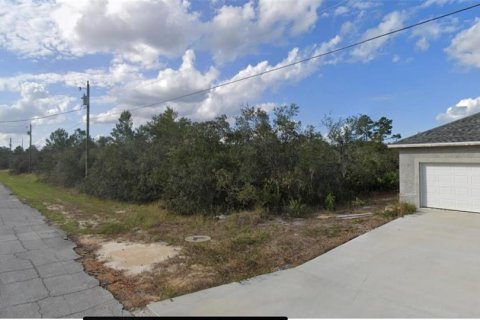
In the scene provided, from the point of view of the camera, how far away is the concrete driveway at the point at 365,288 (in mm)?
4426

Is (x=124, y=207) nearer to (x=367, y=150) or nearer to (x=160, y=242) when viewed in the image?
(x=160, y=242)

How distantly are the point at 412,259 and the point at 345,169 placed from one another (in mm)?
8972

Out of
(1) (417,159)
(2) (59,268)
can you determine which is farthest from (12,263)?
(1) (417,159)

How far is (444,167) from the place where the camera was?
11336 millimetres

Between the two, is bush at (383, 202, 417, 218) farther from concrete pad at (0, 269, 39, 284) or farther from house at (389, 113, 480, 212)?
concrete pad at (0, 269, 39, 284)

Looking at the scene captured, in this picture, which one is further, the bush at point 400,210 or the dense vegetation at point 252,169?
the dense vegetation at point 252,169

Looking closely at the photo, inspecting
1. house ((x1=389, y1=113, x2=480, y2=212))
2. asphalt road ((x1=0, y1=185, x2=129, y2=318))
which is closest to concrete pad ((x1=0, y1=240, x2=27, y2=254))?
asphalt road ((x1=0, y1=185, x2=129, y2=318))

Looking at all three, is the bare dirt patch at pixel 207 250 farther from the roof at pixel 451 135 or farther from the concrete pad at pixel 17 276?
the roof at pixel 451 135

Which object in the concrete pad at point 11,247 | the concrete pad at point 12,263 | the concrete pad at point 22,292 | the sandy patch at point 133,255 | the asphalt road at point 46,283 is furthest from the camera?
the concrete pad at point 11,247

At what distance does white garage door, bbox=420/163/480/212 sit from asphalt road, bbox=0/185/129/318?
1027cm

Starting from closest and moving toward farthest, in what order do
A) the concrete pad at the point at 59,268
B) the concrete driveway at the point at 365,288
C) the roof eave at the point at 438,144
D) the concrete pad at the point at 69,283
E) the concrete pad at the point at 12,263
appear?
the concrete driveway at the point at 365,288, the concrete pad at the point at 69,283, the concrete pad at the point at 59,268, the concrete pad at the point at 12,263, the roof eave at the point at 438,144

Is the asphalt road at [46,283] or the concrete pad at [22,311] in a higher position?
the asphalt road at [46,283]

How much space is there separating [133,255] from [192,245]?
4.22ft

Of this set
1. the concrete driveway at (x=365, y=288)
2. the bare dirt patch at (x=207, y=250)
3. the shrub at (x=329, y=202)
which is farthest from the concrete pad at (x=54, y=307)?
the shrub at (x=329, y=202)
